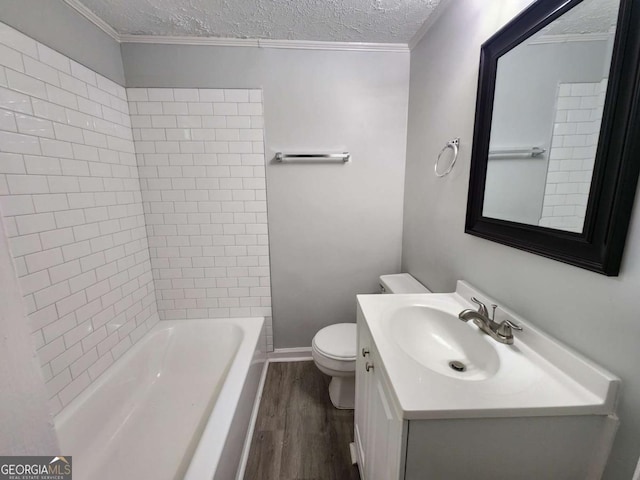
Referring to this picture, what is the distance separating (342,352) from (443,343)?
0.69 metres

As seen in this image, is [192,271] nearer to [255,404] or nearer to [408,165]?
[255,404]

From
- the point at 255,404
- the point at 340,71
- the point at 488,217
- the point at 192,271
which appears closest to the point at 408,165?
the point at 340,71

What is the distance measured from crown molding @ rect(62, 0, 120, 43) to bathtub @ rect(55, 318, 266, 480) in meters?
1.96

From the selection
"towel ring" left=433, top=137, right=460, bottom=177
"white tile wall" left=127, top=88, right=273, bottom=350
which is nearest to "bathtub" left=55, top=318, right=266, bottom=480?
"white tile wall" left=127, top=88, right=273, bottom=350

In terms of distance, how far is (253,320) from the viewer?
205 cm

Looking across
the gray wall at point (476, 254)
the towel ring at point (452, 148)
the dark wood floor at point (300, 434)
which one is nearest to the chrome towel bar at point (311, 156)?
the gray wall at point (476, 254)

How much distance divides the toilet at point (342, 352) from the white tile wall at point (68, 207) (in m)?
1.27

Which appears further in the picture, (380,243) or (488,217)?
(380,243)

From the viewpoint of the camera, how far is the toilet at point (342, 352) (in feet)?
5.26

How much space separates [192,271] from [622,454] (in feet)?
7.27

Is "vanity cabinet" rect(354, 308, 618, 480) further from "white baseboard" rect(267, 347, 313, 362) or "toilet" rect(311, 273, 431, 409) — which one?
"white baseboard" rect(267, 347, 313, 362)

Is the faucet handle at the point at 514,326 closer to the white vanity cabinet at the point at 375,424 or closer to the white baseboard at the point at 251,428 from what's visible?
the white vanity cabinet at the point at 375,424

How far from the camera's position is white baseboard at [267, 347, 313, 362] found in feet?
7.16

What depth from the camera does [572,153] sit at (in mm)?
758
